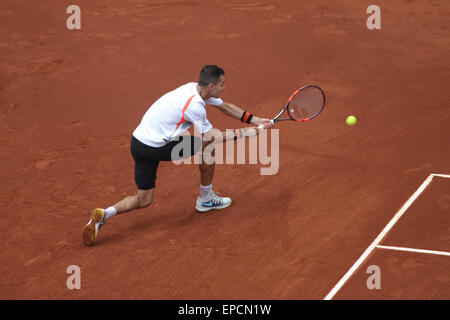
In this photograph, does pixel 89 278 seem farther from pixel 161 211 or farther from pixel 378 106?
pixel 378 106

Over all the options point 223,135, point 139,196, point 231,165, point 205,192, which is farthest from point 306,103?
point 139,196

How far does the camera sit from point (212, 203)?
9.02 m

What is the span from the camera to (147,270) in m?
7.91

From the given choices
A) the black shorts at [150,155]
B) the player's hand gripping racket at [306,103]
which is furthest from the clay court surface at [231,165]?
the player's hand gripping racket at [306,103]

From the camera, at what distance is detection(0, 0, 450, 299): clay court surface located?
785cm

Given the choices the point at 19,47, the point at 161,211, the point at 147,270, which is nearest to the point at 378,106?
the point at 161,211

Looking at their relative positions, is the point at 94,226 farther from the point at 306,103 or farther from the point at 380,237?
the point at 380,237

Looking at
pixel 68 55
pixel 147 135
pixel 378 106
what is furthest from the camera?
pixel 68 55

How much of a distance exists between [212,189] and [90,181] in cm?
172

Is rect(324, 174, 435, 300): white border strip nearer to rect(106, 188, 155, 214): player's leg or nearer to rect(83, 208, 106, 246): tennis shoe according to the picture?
rect(106, 188, 155, 214): player's leg

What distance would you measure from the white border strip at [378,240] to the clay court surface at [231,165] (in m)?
0.06

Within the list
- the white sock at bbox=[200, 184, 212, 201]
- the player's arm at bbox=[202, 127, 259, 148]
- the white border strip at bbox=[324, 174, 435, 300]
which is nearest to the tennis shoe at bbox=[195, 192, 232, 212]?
the white sock at bbox=[200, 184, 212, 201]

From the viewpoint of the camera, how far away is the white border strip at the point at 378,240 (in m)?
7.49

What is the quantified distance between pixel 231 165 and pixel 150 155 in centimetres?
201
